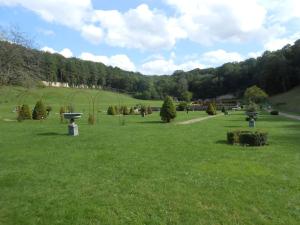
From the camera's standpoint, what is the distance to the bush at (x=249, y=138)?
526 inches

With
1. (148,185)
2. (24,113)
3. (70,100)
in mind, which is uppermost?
(70,100)

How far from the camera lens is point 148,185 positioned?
24.5 feet

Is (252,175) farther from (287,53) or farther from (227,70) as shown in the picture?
(227,70)

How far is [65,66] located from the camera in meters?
108

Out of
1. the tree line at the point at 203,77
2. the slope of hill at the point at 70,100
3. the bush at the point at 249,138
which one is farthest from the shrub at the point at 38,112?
the tree line at the point at 203,77

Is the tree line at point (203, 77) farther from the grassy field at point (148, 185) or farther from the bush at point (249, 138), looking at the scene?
the grassy field at point (148, 185)

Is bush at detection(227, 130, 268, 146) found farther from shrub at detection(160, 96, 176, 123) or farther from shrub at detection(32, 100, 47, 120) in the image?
shrub at detection(32, 100, 47, 120)

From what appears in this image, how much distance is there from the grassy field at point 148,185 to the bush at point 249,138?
95 centimetres

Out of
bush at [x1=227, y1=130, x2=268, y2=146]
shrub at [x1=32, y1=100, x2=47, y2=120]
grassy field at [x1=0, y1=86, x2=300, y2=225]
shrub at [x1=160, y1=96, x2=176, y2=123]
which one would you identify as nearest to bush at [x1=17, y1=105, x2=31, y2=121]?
shrub at [x1=32, y1=100, x2=47, y2=120]

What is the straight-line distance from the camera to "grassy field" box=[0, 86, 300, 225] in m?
5.96

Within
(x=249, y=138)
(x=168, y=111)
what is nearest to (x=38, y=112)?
(x=168, y=111)

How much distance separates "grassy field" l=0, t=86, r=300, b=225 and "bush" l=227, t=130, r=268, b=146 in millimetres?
953

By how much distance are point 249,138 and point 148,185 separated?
23.5 feet

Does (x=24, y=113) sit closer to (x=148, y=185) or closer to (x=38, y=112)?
(x=38, y=112)
